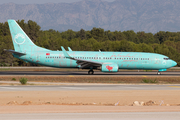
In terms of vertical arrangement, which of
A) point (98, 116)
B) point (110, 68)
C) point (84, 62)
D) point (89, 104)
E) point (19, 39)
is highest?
point (19, 39)

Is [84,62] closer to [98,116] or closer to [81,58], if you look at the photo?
[81,58]

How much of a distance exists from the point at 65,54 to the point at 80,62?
8.69ft

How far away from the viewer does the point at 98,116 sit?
12.8 metres

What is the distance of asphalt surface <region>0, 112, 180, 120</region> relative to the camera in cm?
1220

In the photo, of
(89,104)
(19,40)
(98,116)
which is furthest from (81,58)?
(98,116)

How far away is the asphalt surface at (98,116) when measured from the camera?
480 inches

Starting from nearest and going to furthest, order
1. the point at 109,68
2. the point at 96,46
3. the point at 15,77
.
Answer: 1. the point at 15,77
2. the point at 109,68
3. the point at 96,46

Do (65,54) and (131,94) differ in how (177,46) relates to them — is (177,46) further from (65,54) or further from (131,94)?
(131,94)

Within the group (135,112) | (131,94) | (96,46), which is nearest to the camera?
(135,112)

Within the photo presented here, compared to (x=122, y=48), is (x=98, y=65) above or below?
below

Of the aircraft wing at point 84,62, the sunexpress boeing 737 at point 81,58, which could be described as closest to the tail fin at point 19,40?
the sunexpress boeing 737 at point 81,58

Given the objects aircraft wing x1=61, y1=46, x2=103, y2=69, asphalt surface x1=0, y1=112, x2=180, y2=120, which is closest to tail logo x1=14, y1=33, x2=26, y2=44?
aircraft wing x1=61, y1=46, x2=103, y2=69

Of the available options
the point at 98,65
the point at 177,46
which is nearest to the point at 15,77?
the point at 98,65

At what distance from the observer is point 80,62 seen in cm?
4112
